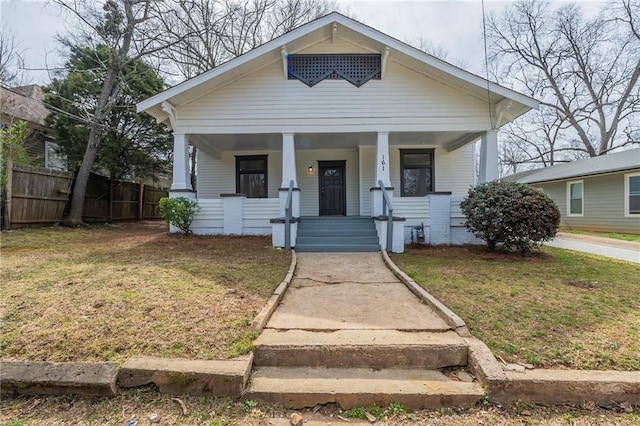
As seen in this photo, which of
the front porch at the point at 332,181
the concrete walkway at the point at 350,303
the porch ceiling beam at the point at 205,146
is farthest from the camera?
the porch ceiling beam at the point at 205,146

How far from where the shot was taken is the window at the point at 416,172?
1092 centimetres

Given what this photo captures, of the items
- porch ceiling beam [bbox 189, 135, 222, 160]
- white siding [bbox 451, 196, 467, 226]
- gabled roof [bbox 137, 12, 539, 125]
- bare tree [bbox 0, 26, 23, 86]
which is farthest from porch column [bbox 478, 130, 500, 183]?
bare tree [bbox 0, 26, 23, 86]

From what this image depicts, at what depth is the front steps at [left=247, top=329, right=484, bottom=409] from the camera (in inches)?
89.8

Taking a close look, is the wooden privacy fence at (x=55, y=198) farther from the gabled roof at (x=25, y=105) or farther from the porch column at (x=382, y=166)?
the porch column at (x=382, y=166)

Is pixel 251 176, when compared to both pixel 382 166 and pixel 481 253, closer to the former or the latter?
pixel 382 166

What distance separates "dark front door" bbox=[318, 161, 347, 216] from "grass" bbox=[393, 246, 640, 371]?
188 inches

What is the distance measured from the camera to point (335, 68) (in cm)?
863

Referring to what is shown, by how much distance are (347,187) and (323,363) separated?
Answer: 887 centimetres

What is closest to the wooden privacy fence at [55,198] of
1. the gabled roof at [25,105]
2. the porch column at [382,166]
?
the gabled roof at [25,105]

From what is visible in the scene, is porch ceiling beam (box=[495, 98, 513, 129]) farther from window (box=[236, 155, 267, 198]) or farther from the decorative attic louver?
window (box=[236, 155, 267, 198])

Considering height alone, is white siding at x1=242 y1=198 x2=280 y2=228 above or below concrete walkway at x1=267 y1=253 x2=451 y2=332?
above

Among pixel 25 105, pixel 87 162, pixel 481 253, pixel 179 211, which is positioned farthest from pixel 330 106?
pixel 25 105

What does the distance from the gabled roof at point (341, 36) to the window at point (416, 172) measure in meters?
2.86

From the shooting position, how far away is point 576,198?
49.1 feet
